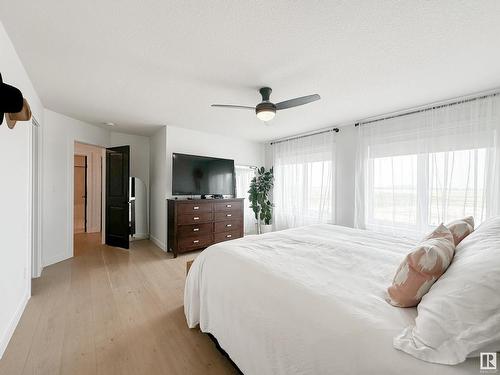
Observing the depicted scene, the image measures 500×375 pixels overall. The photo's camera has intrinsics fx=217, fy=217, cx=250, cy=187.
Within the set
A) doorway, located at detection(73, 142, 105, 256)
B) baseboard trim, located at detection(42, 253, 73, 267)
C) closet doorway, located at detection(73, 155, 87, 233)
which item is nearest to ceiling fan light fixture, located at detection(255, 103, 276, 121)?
baseboard trim, located at detection(42, 253, 73, 267)

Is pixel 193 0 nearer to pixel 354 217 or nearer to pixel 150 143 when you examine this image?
pixel 354 217

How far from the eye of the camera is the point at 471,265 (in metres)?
0.90

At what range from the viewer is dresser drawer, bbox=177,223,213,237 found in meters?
3.67

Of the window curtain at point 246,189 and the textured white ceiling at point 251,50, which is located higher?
the textured white ceiling at point 251,50

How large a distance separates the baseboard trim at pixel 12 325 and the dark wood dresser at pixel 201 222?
5.84ft

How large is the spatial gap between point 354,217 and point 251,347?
3192 millimetres

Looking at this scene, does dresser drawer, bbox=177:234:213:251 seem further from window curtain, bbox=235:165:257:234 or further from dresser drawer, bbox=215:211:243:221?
window curtain, bbox=235:165:257:234

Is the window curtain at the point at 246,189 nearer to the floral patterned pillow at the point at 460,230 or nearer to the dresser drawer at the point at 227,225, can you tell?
the dresser drawer at the point at 227,225

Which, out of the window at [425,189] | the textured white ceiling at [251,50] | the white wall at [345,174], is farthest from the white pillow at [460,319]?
the white wall at [345,174]

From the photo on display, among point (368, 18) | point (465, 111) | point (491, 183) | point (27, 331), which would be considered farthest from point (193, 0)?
point (491, 183)

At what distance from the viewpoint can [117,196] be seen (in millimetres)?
4207

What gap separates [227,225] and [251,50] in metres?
3.15

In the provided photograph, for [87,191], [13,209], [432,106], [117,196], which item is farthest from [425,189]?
[87,191]

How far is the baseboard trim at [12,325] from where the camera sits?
1588 millimetres
